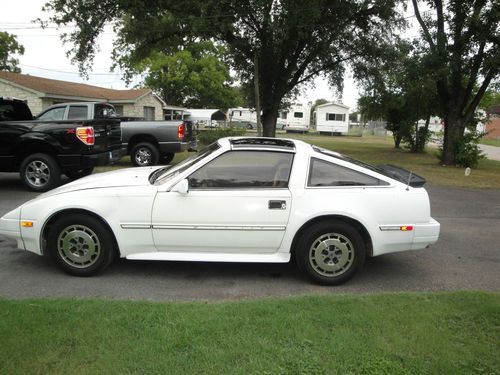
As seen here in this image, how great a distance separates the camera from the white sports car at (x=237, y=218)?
14.1 ft

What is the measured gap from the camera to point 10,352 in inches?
115

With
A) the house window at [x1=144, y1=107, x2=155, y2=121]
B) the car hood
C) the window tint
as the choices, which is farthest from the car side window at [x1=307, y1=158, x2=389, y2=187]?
the house window at [x1=144, y1=107, x2=155, y2=121]

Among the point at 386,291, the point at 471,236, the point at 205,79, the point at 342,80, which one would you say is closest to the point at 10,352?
the point at 386,291

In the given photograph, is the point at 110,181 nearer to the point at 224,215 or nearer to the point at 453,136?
the point at 224,215

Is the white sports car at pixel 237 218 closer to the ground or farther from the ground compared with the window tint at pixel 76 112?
closer to the ground

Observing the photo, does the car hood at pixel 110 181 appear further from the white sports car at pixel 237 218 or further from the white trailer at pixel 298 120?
the white trailer at pixel 298 120

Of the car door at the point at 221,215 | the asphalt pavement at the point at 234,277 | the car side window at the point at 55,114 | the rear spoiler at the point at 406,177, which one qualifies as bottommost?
the asphalt pavement at the point at 234,277

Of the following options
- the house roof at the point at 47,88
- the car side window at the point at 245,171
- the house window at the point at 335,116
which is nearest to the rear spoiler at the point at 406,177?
the car side window at the point at 245,171

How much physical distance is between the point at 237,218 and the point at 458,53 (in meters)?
14.5

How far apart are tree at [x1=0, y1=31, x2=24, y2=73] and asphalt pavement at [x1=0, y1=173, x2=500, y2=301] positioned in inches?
2066

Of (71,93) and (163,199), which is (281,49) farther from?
(163,199)

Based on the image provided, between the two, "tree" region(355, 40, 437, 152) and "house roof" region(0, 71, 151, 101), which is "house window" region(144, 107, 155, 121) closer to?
"house roof" region(0, 71, 151, 101)

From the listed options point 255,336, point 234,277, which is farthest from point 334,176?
point 255,336

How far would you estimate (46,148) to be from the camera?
28.8 feet
